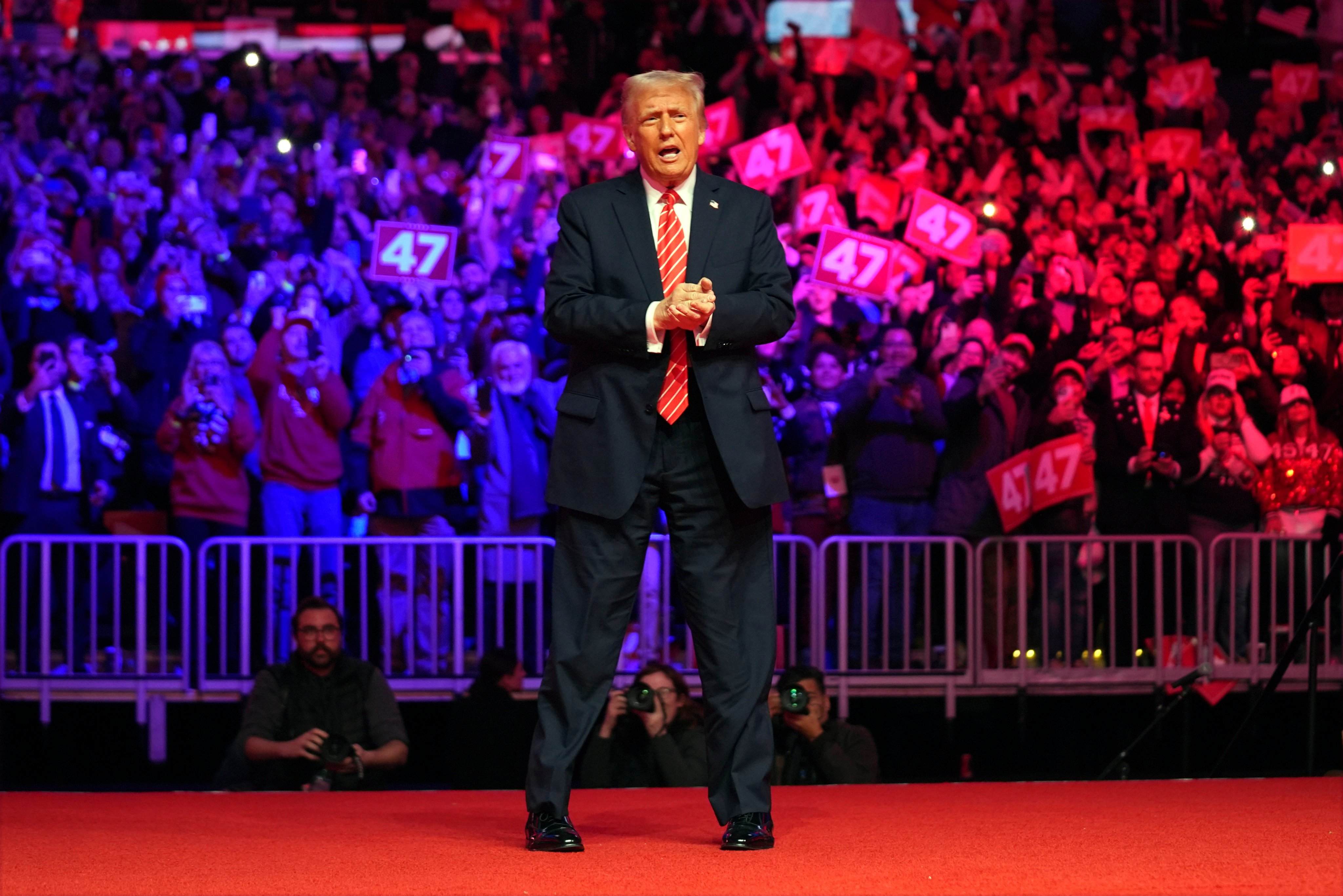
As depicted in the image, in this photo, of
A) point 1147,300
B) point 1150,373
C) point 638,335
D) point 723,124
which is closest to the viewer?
point 638,335

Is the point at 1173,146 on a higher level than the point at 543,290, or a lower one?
higher

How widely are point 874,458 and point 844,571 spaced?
565mm

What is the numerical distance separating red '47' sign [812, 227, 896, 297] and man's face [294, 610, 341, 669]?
3668mm

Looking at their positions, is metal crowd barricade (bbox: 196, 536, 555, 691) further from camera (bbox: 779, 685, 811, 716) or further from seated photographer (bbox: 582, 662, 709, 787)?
camera (bbox: 779, 685, 811, 716)

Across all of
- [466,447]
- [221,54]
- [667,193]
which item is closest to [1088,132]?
[466,447]

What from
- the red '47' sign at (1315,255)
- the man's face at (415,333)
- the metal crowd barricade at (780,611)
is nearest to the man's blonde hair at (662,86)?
the metal crowd barricade at (780,611)

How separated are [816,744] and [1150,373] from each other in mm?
3062

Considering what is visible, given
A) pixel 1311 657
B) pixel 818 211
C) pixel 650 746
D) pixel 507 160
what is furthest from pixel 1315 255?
pixel 650 746

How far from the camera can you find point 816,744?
231 inches

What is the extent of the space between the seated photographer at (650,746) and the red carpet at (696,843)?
1.31m

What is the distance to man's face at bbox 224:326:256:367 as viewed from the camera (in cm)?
806

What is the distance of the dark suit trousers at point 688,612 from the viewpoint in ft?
11.2

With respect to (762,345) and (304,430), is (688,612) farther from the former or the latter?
(304,430)

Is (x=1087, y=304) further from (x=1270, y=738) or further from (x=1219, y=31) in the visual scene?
(x=1219, y=31)
